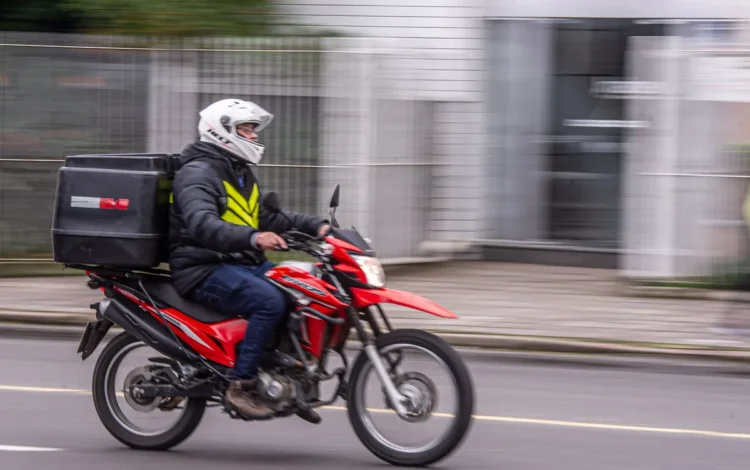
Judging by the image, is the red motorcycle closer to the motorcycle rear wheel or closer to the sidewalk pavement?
the motorcycle rear wheel

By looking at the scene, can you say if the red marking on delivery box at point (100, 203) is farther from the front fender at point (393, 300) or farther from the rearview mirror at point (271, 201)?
the front fender at point (393, 300)

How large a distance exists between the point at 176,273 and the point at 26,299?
575 cm

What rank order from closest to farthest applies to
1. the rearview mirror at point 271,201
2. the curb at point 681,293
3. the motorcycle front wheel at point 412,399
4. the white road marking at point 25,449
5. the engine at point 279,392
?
1. the rearview mirror at point 271,201
2. the motorcycle front wheel at point 412,399
3. the engine at point 279,392
4. the white road marking at point 25,449
5. the curb at point 681,293

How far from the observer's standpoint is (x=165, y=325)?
662 cm

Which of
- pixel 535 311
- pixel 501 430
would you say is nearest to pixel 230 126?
pixel 501 430

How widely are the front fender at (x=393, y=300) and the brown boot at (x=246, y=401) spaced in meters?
0.66

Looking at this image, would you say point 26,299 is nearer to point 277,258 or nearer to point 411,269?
point 277,258

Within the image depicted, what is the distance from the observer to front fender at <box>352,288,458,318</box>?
20.2ft

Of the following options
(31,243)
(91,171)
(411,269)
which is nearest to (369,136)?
(411,269)

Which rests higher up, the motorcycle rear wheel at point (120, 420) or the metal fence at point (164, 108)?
the metal fence at point (164, 108)

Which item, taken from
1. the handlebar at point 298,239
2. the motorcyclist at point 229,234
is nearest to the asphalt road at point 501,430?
the motorcyclist at point 229,234

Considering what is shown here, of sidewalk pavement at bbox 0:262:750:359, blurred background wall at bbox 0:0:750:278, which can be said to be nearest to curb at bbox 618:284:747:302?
sidewalk pavement at bbox 0:262:750:359

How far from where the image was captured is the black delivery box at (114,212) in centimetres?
655

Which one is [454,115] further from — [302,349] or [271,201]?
[271,201]
